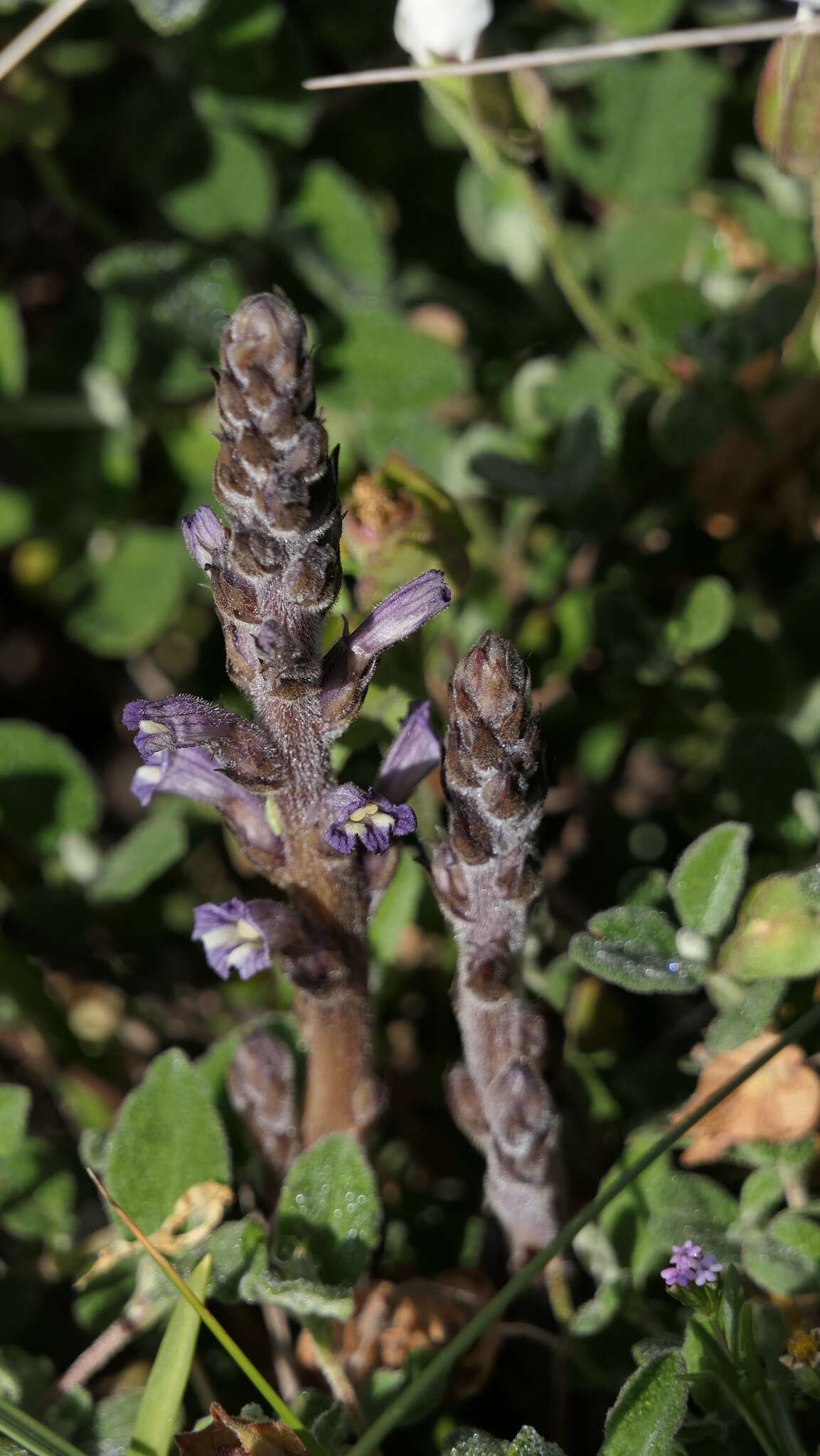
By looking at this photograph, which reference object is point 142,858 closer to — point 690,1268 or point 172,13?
point 690,1268

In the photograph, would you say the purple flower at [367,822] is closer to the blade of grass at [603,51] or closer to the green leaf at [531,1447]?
the green leaf at [531,1447]

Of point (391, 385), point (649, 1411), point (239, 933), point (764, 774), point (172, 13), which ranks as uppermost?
point (172, 13)

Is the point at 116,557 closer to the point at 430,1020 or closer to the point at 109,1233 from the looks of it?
the point at 430,1020

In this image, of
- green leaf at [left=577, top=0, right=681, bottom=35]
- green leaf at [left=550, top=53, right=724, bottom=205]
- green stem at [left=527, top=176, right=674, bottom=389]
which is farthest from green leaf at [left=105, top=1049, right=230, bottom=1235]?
green leaf at [left=577, top=0, right=681, bottom=35]

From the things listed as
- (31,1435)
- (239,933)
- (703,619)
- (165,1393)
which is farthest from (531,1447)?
(703,619)

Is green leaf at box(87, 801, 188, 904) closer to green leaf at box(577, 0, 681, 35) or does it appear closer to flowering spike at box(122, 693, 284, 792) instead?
flowering spike at box(122, 693, 284, 792)

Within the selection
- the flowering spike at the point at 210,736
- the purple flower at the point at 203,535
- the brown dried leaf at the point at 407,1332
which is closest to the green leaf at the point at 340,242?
the purple flower at the point at 203,535

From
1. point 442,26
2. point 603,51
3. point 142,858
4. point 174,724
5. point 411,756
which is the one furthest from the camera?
point 142,858

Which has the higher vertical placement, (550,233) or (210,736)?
(550,233)
